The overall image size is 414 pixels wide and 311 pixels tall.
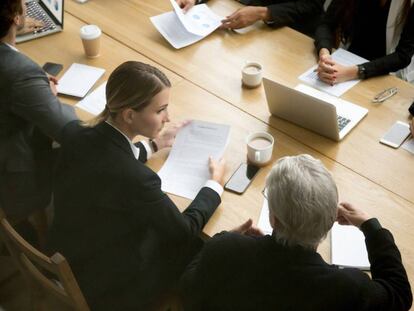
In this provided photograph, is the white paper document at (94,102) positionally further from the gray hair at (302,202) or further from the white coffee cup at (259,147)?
the gray hair at (302,202)

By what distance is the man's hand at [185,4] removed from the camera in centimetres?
243

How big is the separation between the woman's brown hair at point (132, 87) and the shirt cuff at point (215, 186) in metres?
0.33

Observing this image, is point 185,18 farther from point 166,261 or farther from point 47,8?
point 166,261

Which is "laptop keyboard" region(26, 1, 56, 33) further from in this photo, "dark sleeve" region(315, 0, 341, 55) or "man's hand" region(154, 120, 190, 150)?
"dark sleeve" region(315, 0, 341, 55)

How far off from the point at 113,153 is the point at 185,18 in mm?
1207

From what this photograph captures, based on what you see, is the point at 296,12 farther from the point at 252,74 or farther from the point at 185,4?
the point at 252,74

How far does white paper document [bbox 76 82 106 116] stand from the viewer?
1935 mm

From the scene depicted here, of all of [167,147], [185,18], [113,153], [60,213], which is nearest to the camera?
[113,153]

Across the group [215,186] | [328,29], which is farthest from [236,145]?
[328,29]

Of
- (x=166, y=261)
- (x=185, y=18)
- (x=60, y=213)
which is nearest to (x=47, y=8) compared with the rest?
(x=185, y=18)

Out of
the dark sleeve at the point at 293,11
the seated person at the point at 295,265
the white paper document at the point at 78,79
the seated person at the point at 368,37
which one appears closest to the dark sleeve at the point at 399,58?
the seated person at the point at 368,37

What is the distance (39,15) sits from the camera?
2479 millimetres

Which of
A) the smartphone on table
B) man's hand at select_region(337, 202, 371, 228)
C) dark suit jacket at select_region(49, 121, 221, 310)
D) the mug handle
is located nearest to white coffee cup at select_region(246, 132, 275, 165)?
the mug handle

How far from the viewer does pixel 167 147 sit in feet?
5.79
